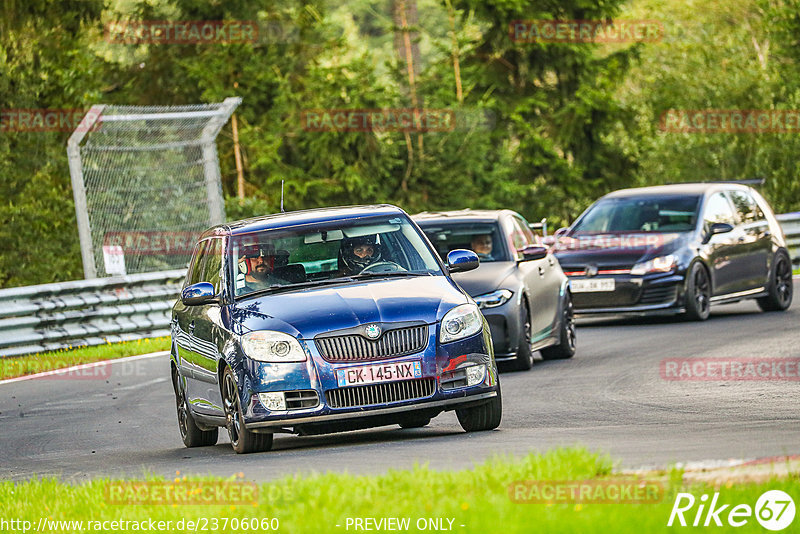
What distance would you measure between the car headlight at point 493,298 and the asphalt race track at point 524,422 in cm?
71

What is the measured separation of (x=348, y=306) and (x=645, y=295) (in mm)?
9590

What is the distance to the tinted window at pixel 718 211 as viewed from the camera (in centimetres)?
1955

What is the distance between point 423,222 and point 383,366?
6.65 metres

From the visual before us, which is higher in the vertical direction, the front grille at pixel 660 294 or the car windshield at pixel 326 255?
the car windshield at pixel 326 255

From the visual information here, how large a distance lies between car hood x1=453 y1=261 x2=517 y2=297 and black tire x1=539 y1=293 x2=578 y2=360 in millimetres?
1104

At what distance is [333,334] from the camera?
30.9 ft

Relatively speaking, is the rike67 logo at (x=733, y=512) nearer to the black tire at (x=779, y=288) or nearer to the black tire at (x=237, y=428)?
the black tire at (x=237, y=428)

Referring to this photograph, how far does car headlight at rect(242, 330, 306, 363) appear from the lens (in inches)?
372

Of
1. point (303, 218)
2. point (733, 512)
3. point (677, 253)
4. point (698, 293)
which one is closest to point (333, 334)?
point (303, 218)

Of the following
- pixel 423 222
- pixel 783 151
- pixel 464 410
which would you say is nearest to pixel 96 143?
pixel 423 222

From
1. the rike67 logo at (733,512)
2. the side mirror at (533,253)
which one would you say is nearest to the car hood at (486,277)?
the side mirror at (533,253)

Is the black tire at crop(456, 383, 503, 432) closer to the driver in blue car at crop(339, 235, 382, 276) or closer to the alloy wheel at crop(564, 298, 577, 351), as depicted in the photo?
the driver in blue car at crop(339, 235, 382, 276)

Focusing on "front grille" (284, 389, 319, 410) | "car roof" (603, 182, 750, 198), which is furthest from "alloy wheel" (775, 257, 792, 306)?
"front grille" (284, 389, 319, 410)

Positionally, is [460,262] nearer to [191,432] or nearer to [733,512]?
[191,432]
